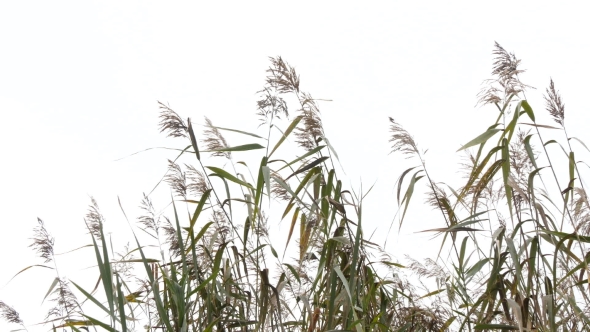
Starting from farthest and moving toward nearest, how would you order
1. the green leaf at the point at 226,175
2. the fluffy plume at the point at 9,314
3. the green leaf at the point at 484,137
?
the fluffy plume at the point at 9,314
the green leaf at the point at 226,175
the green leaf at the point at 484,137

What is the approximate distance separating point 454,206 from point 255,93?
1.00m

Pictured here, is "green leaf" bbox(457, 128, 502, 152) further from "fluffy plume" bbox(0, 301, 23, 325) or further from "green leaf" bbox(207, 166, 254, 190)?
"fluffy plume" bbox(0, 301, 23, 325)

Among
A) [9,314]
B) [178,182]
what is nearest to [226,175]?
[178,182]

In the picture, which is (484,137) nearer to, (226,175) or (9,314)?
(226,175)

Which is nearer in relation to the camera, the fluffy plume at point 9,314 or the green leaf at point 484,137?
the green leaf at point 484,137

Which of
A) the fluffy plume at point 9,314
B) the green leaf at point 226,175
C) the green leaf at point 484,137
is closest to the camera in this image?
the green leaf at point 484,137

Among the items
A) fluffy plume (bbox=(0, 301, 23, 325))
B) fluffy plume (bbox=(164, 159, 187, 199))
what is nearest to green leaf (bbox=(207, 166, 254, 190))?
fluffy plume (bbox=(164, 159, 187, 199))

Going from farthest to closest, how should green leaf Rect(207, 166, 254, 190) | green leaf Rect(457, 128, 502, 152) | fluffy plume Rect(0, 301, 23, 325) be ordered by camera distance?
fluffy plume Rect(0, 301, 23, 325) < green leaf Rect(207, 166, 254, 190) < green leaf Rect(457, 128, 502, 152)

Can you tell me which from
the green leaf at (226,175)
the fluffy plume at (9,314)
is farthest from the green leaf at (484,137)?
the fluffy plume at (9,314)

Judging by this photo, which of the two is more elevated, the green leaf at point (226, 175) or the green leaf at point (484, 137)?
the green leaf at point (484, 137)

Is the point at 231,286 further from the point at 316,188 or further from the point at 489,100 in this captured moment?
the point at 489,100

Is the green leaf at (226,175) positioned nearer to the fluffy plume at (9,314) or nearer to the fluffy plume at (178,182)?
the fluffy plume at (178,182)

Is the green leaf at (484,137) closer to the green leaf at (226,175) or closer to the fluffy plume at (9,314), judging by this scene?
the green leaf at (226,175)

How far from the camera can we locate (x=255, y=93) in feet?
8.94
